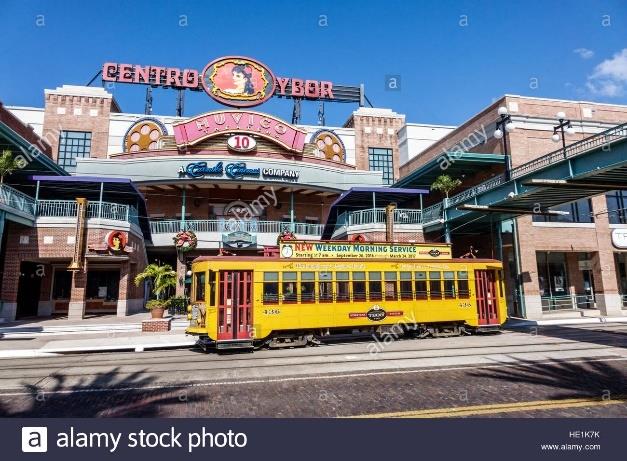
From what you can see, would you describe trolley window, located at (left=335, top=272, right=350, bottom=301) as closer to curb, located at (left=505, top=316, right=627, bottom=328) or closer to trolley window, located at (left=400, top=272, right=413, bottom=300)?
trolley window, located at (left=400, top=272, right=413, bottom=300)

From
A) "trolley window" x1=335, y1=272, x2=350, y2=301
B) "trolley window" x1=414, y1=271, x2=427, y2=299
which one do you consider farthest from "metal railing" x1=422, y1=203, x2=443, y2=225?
"trolley window" x1=335, y1=272, x2=350, y2=301

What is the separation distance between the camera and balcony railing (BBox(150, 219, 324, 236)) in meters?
31.4

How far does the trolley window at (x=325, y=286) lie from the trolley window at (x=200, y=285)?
427 centimetres

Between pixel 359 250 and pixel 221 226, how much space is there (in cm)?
1786

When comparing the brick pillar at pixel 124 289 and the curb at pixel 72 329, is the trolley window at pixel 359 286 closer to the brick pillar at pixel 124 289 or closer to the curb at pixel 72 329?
the curb at pixel 72 329

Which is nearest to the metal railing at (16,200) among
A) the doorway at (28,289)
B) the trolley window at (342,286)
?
the doorway at (28,289)

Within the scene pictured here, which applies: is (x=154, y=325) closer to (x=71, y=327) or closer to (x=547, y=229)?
(x=71, y=327)

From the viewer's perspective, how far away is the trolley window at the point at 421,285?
16.9 meters

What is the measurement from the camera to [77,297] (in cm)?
2398

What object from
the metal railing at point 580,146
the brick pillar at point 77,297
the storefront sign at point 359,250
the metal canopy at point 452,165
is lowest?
the brick pillar at point 77,297

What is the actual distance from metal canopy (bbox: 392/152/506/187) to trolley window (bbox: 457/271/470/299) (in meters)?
12.1

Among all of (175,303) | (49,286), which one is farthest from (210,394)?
(49,286)

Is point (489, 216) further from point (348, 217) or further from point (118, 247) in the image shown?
point (118, 247)

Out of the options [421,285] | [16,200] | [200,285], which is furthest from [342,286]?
[16,200]
